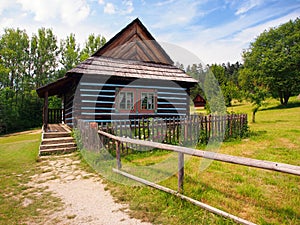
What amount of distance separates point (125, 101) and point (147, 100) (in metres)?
1.35

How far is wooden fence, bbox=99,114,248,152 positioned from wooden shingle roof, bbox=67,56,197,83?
309 centimetres

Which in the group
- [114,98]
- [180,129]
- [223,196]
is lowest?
[223,196]

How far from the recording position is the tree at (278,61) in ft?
100

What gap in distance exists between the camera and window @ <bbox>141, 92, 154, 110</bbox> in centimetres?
1168

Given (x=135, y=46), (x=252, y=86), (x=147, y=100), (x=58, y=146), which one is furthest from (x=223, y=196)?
(x=252, y=86)

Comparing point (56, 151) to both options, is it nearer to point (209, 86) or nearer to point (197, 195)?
point (197, 195)

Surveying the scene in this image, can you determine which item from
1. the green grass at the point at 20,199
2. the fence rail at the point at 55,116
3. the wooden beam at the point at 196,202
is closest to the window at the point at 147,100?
the green grass at the point at 20,199

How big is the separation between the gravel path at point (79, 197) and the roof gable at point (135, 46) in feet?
24.8

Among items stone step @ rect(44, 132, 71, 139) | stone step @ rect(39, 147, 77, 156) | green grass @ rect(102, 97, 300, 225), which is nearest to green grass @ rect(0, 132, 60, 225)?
green grass @ rect(102, 97, 300, 225)

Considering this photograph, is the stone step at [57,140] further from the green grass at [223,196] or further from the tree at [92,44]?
the tree at [92,44]

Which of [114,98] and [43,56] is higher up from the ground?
[43,56]

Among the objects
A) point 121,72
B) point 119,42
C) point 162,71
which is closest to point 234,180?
point 121,72

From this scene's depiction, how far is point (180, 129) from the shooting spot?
809 centimetres

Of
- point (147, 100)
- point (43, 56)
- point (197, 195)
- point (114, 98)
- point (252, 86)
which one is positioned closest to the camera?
point (197, 195)
